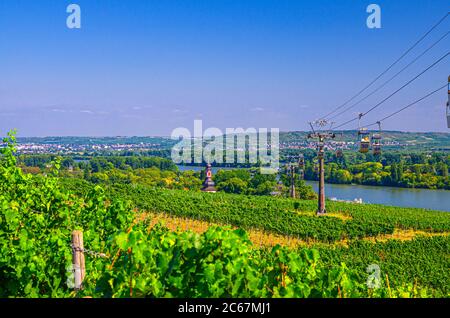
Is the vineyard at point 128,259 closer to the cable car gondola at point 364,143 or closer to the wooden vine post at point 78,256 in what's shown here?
the wooden vine post at point 78,256

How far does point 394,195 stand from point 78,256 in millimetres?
60952

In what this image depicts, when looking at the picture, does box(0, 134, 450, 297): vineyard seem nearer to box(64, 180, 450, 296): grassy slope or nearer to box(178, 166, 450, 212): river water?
box(64, 180, 450, 296): grassy slope

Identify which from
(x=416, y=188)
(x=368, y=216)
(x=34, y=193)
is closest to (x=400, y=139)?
(x=416, y=188)

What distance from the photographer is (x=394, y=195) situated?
60750 millimetres

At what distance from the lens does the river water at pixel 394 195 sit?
52.8 meters

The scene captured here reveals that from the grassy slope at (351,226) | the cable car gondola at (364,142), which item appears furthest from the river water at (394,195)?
the cable car gondola at (364,142)

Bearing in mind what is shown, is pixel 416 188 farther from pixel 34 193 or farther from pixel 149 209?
pixel 34 193

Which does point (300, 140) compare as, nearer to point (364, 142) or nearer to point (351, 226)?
point (351, 226)

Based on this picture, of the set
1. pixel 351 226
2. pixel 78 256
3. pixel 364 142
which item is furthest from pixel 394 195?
pixel 78 256

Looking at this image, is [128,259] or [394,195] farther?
[394,195]

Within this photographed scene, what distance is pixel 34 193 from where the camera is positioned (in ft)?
23.5

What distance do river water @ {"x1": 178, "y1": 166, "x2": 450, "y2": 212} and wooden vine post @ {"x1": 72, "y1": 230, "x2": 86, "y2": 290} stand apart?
164ft

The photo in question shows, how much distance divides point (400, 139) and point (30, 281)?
18248cm

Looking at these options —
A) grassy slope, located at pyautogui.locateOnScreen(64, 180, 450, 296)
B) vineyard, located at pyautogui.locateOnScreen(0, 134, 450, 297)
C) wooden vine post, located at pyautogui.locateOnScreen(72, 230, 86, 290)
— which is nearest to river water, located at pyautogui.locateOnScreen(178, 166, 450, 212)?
grassy slope, located at pyautogui.locateOnScreen(64, 180, 450, 296)
